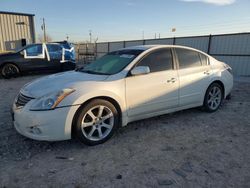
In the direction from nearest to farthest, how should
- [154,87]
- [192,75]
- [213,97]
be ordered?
[154,87]
[192,75]
[213,97]

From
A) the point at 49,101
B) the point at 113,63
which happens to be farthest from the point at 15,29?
the point at 49,101

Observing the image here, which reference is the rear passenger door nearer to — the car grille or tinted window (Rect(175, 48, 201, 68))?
tinted window (Rect(175, 48, 201, 68))

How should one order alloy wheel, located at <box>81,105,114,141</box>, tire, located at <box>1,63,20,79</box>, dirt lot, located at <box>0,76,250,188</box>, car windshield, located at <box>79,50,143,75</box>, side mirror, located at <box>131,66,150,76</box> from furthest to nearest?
tire, located at <box>1,63,20,79</box> < car windshield, located at <box>79,50,143,75</box> < side mirror, located at <box>131,66,150,76</box> < alloy wheel, located at <box>81,105,114,141</box> < dirt lot, located at <box>0,76,250,188</box>

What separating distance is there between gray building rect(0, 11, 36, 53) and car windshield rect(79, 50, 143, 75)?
52.1 ft

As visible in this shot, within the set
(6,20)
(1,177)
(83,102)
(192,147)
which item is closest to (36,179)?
(1,177)

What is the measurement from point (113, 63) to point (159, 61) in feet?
2.81

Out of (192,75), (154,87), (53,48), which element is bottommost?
(154,87)

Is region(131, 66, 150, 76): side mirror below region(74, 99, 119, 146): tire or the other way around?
the other way around

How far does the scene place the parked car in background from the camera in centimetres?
921

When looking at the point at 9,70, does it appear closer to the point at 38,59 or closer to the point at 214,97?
the point at 38,59

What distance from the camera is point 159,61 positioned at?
12.2 ft

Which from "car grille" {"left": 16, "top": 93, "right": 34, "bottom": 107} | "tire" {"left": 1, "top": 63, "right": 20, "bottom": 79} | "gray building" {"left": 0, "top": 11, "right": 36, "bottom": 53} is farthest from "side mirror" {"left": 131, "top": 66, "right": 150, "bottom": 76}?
"gray building" {"left": 0, "top": 11, "right": 36, "bottom": 53}

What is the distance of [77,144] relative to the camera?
124 inches

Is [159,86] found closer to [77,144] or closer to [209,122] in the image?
[209,122]
